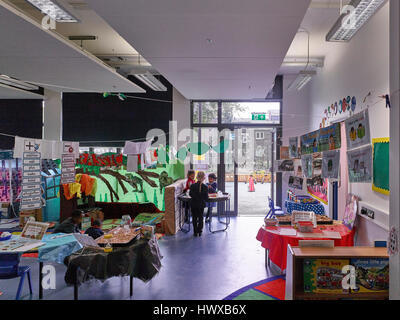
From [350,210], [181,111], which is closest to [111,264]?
[350,210]

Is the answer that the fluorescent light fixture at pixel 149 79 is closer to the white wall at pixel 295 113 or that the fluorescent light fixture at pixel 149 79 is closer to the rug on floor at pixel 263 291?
the white wall at pixel 295 113

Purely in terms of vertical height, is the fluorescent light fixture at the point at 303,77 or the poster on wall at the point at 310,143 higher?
the fluorescent light fixture at the point at 303,77

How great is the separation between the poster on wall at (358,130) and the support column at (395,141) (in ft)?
3.33

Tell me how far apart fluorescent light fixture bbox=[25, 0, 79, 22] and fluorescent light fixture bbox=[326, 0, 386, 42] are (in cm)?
293

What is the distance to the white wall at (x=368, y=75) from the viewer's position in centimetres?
381

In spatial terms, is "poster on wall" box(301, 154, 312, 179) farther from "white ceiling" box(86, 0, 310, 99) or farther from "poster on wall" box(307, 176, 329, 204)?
"white ceiling" box(86, 0, 310, 99)

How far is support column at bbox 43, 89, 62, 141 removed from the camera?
8.09 metres

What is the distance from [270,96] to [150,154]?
374 cm

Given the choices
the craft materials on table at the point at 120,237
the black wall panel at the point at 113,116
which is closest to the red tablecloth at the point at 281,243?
the craft materials on table at the point at 120,237

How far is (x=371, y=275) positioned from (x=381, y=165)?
173 centimetres

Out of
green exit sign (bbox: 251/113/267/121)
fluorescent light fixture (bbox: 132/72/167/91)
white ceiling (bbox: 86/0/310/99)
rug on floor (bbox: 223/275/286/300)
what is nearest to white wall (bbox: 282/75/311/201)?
green exit sign (bbox: 251/113/267/121)

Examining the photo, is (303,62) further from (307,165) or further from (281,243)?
(281,243)

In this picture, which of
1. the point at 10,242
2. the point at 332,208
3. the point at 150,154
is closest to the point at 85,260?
the point at 10,242

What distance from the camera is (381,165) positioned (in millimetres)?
3762
